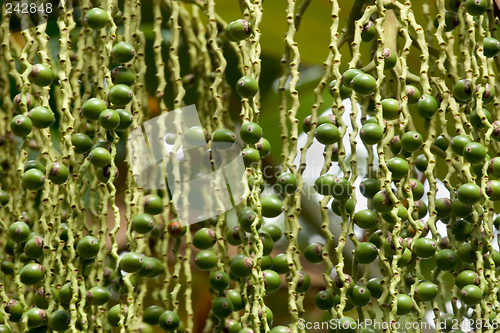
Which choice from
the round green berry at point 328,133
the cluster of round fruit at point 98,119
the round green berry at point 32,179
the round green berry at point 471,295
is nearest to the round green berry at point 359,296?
the round green berry at point 471,295

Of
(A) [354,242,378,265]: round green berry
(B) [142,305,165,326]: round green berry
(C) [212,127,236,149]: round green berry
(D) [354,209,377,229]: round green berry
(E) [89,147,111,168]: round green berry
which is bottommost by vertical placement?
(B) [142,305,165,326]: round green berry

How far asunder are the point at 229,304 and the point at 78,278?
271mm

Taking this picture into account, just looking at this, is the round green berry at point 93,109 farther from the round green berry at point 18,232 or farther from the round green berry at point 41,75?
the round green berry at point 18,232

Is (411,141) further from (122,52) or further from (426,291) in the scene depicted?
(122,52)

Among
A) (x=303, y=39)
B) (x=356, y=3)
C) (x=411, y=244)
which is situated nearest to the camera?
(x=411, y=244)

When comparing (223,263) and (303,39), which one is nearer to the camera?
(223,263)

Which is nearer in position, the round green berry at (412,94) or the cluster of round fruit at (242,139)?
the cluster of round fruit at (242,139)

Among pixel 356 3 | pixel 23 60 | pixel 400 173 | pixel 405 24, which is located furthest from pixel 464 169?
pixel 23 60

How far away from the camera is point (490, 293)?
0.99 m

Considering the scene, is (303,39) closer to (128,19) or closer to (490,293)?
(128,19)

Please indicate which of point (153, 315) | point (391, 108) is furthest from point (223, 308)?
point (391, 108)

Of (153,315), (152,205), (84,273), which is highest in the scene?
(152,205)

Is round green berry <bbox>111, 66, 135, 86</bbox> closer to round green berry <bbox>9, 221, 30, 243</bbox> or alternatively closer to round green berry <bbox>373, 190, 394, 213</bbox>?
round green berry <bbox>9, 221, 30, 243</bbox>

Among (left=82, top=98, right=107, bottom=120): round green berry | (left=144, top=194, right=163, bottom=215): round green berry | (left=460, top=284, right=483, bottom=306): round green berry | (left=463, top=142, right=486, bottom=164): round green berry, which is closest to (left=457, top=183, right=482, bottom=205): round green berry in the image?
(left=463, top=142, right=486, bottom=164): round green berry
